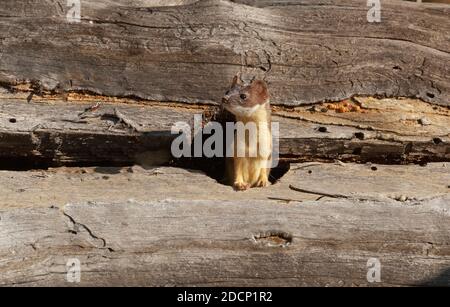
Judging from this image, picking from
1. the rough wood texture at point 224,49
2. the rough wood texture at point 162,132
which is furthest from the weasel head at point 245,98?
the rough wood texture at point 224,49

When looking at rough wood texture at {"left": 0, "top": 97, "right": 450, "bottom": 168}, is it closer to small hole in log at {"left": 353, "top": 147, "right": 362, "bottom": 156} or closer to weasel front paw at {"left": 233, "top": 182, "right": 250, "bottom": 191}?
small hole in log at {"left": 353, "top": 147, "right": 362, "bottom": 156}

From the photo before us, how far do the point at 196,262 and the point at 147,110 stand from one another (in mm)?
1587

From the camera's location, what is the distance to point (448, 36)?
5.74 metres

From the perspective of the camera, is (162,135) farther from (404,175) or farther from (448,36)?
(448,36)

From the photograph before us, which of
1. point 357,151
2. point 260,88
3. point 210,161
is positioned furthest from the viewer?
point 210,161

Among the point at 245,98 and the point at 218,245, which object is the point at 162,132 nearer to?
the point at 245,98

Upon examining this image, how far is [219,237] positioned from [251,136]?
3.67 ft

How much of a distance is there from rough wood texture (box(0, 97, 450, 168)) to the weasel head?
1.23 ft

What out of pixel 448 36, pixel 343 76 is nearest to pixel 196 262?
pixel 343 76

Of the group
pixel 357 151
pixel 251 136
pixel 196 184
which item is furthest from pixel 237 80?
pixel 357 151

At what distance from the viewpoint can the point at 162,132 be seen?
514cm

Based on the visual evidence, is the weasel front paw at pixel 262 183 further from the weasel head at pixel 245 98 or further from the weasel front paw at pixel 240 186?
the weasel head at pixel 245 98

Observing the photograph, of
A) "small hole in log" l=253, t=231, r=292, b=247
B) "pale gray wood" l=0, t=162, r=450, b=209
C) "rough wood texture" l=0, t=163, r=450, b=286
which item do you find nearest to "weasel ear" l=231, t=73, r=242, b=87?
"pale gray wood" l=0, t=162, r=450, b=209

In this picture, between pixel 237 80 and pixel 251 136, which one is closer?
pixel 251 136
